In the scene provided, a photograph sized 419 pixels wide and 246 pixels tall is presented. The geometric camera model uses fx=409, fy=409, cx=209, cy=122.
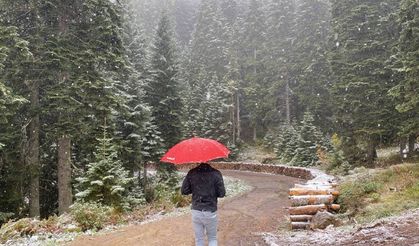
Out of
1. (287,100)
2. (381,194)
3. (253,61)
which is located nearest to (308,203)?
(381,194)

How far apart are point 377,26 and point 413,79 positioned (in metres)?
8.92

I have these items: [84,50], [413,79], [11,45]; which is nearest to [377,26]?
[413,79]

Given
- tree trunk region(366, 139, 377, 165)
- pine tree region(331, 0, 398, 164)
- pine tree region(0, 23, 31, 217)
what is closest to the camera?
pine tree region(0, 23, 31, 217)

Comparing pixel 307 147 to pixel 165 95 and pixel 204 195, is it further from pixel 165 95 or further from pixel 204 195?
pixel 204 195

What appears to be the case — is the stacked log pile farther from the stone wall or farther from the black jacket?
the stone wall

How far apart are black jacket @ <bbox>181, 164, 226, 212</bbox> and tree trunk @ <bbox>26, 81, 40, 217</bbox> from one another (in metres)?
13.9

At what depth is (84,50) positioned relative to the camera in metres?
20.3

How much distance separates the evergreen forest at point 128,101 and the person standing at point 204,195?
9670mm

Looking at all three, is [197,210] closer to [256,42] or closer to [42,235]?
[42,235]

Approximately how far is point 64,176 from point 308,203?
12.0 metres

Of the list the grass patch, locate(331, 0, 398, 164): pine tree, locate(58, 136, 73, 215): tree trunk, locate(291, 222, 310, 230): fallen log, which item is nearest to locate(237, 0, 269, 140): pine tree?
locate(331, 0, 398, 164): pine tree

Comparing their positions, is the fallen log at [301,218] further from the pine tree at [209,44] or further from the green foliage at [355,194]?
the pine tree at [209,44]

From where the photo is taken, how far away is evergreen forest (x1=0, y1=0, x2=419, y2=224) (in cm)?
1911

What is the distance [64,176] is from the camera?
1978 cm
